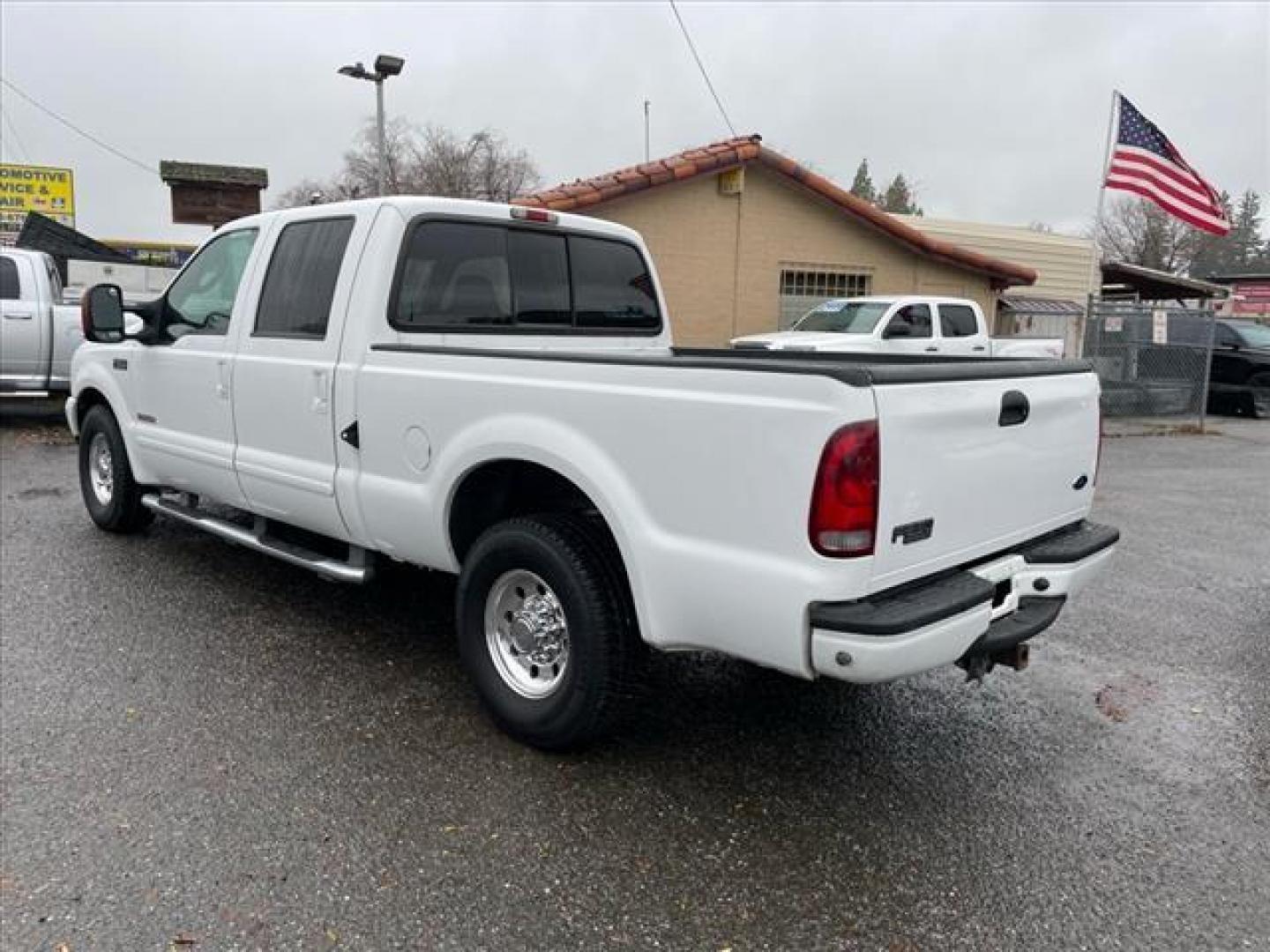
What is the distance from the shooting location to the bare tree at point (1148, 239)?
64562 mm

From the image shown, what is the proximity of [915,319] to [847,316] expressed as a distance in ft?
3.20

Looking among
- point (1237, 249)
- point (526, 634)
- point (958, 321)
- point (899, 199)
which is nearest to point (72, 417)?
point (526, 634)

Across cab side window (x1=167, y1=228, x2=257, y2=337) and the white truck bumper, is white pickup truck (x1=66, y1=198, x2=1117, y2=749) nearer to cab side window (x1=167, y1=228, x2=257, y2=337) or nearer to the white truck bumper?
cab side window (x1=167, y1=228, x2=257, y2=337)

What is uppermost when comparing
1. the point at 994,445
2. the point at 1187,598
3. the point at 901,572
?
the point at 994,445

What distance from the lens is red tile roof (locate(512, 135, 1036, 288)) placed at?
12.3 metres

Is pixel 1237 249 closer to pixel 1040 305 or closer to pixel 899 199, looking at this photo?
pixel 899 199

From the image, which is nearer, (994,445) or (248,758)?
(994,445)

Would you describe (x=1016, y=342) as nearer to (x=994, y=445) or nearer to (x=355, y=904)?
(x=994, y=445)

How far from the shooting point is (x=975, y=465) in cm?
295

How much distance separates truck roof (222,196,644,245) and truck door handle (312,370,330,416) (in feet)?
2.46

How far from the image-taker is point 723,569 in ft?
9.05

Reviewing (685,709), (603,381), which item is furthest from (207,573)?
(603,381)

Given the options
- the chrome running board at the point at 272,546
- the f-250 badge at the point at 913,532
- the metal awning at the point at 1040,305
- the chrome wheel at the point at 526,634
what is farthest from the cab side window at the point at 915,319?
the f-250 badge at the point at 913,532

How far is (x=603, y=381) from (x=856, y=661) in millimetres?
1154
